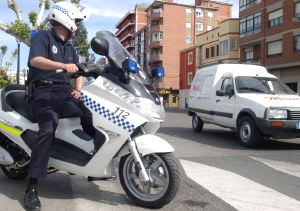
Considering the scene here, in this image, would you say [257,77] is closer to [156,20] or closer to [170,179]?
[170,179]

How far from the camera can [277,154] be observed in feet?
29.5

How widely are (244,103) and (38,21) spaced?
11.3m

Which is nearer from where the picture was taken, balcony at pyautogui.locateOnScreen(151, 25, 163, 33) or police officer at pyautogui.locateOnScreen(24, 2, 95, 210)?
police officer at pyautogui.locateOnScreen(24, 2, 95, 210)

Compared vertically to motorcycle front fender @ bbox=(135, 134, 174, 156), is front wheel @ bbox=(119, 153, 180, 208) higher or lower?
lower

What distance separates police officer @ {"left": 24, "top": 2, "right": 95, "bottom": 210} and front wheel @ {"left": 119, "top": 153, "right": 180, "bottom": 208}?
0.59 metres

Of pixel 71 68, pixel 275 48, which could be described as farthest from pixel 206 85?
pixel 275 48

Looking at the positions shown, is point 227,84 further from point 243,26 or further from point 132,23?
point 132,23

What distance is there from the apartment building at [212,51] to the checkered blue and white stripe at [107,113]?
140 feet

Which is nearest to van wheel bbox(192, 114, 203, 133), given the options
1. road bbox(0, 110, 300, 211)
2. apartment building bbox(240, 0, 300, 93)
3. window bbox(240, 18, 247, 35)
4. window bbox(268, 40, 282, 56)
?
road bbox(0, 110, 300, 211)

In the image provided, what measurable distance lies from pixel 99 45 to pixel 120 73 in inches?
14.4

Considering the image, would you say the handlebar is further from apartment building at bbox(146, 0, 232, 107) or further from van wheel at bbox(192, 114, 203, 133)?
apartment building at bbox(146, 0, 232, 107)

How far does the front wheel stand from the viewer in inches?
171

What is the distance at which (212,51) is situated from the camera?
2293 inches

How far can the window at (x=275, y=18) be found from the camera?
40.9 meters
